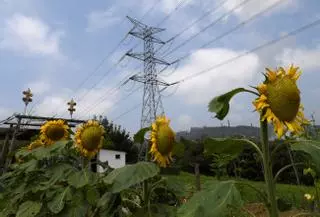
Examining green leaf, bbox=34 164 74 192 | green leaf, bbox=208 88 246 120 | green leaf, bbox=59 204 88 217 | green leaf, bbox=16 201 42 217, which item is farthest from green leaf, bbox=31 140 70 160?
green leaf, bbox=208 88 246 120

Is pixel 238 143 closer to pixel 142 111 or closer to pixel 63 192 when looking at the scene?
pixel 63 192

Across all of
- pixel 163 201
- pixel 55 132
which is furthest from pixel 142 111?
pixel 163 201

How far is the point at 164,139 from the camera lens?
7.16 ft

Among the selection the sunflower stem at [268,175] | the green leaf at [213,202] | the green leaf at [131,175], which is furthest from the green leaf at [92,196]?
the sunflower stem at [268,175]

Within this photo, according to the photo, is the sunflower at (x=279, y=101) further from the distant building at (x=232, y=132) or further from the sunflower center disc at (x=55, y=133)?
the sunflower center disc at (x=55, y=133)

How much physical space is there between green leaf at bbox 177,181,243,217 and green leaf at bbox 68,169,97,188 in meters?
1.01

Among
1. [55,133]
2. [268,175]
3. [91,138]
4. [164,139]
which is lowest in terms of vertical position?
[268,175]

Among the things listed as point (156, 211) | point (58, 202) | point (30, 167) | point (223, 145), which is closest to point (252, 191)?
point (156, 211)

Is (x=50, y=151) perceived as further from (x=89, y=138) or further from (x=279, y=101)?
(x=279, y=101)

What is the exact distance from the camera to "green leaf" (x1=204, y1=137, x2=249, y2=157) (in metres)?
1.74

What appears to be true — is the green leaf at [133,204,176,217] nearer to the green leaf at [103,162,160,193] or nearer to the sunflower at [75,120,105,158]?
the green leaf at [103,162,160,193]

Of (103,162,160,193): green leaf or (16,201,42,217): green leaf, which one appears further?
(16,201,42,217): green leaf

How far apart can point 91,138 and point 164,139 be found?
2.90ft

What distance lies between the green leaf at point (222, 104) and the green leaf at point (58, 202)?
1214 mm
